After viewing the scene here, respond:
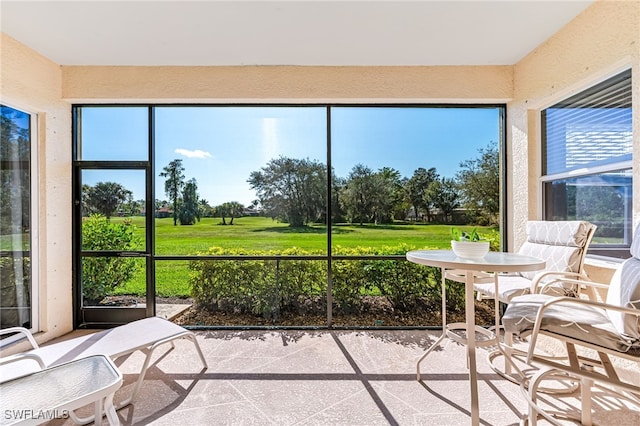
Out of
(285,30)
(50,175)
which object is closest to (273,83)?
(285,30)

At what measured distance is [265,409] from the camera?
1855mm

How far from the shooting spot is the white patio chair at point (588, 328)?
1.30 m

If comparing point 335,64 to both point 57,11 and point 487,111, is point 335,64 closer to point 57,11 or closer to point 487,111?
point 487,111

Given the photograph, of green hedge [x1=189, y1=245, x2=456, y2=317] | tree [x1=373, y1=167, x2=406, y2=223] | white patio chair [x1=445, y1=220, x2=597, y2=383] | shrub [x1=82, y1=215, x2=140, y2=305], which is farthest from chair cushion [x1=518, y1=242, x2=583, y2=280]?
shrub [x1=82, y1=215, x2=140, y2=305]

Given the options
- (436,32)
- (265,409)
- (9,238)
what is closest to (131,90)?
(9,238)

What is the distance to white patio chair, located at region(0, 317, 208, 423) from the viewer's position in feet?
6.13

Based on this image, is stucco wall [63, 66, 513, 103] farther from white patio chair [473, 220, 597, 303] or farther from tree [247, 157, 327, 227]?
white patio chair [473, 220, 597, 303]

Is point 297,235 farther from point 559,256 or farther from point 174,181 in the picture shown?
point 559,256

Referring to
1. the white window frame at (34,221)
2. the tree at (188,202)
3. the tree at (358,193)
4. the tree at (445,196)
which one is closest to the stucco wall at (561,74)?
the tree at (445,196)

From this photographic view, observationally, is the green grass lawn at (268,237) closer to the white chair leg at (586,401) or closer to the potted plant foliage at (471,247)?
the potted plant foliage at (471,247)

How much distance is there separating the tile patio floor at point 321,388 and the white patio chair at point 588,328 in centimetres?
53

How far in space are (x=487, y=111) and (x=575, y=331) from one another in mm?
2644

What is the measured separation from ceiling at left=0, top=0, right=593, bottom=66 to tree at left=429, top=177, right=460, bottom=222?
129 centimetres

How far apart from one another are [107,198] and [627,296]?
439 cm
